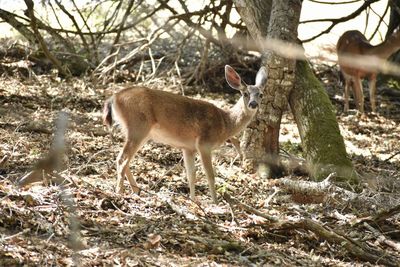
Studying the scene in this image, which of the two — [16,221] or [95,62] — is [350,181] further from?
[95,62]

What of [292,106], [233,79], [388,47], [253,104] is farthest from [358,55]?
[253,104]

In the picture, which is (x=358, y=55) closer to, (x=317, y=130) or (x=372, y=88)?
(x=372, y=88)

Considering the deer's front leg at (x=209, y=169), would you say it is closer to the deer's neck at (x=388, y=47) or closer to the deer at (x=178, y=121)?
the deer at (x=178, y=121)

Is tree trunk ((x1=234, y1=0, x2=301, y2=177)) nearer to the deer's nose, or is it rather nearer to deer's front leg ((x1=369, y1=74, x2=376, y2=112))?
the deer's nose

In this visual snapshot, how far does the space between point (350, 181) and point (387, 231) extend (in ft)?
4.32

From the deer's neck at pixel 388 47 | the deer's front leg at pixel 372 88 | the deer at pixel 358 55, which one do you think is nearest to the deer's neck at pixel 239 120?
the deer at pixel 358 55

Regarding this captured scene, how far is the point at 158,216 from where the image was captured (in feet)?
19.7

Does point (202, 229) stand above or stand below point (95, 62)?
below

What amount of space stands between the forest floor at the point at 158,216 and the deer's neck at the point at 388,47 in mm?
4090

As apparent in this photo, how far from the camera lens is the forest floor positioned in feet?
16.6

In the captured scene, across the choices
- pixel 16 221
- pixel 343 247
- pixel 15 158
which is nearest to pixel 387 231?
pixel 343 247

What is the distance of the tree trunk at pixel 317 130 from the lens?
25.8 feet

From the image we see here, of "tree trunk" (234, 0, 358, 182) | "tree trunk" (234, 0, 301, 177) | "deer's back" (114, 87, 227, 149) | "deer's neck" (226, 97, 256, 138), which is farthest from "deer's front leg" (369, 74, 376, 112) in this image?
"deer's back" (114, 87, 227, 149)

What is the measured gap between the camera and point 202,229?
5785 mm
